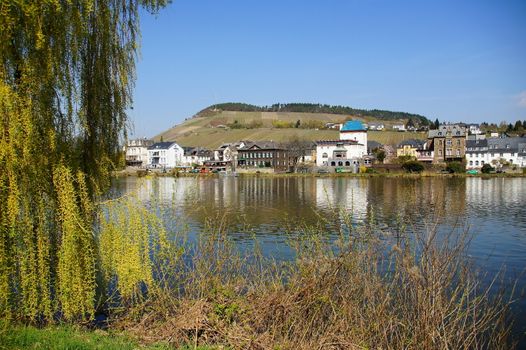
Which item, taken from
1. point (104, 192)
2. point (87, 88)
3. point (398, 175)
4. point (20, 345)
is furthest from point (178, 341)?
point (398, 175)

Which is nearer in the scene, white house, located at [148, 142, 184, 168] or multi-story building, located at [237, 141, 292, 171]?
multi-story building, located at [237, 141, 292, 171]

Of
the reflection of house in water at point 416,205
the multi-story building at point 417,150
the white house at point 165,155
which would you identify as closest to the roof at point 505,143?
the multi-story building at point 417,150

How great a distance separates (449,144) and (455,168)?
553 inches

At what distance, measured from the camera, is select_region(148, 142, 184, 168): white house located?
129750 millimetres

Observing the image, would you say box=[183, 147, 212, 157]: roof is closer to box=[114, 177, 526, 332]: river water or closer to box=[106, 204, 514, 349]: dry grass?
box=[114, 177, 526, 332]: river water

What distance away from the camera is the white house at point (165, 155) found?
426 feet

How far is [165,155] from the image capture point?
130500 millimetres

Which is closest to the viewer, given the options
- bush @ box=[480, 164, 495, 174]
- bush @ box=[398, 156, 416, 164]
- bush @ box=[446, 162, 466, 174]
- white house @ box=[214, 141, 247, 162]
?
bush @ box=[480, 164, 495, 174]

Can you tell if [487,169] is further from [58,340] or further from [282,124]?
[282,124]

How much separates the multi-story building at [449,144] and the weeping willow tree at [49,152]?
108 m

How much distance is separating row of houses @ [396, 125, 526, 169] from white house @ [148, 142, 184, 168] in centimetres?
6729

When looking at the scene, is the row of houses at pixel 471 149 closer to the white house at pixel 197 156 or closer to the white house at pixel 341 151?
the white house at pixel 341 151

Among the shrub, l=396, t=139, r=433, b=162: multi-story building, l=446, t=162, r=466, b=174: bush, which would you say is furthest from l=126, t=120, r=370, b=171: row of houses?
the shrub

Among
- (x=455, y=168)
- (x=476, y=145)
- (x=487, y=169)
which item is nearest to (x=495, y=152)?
(x=476, y=145)
